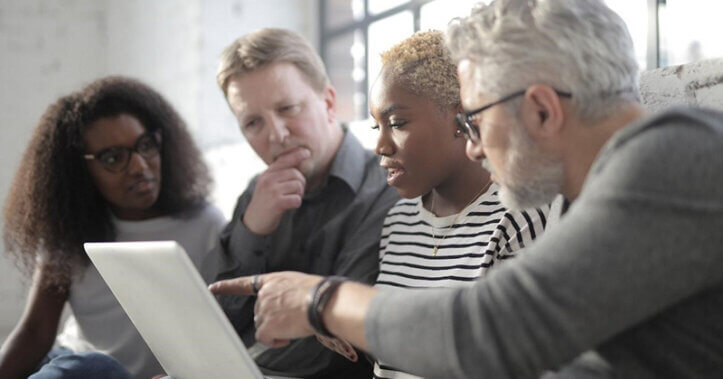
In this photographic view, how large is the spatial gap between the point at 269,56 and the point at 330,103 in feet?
0.78

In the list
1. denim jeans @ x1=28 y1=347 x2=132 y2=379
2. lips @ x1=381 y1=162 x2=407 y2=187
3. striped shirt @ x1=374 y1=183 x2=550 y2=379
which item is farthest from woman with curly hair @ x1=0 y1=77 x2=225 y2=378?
lips @ x1=381 y1=162 x2=407 y2=187

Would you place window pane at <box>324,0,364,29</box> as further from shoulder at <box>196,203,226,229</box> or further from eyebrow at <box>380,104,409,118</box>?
eyebrow at <box>380,104,409,118</box>

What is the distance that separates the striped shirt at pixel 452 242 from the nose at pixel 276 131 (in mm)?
451

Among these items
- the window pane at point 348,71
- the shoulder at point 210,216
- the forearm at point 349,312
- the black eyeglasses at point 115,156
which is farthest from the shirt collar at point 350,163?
the window pane at point 348,71

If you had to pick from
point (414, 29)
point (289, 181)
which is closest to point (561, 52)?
point (289, 181)

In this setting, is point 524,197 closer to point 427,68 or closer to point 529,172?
point 529,172

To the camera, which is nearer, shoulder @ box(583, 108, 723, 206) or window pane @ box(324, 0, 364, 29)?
shoulder @ box(583, 108, 723, 206)

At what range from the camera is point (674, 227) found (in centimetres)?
81

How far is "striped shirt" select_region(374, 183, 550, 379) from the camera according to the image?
1457 millimetres

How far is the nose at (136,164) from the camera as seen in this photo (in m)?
2.44

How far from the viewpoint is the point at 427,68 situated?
160 cm

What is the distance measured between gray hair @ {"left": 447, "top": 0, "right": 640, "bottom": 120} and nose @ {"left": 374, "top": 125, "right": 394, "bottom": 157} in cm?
51

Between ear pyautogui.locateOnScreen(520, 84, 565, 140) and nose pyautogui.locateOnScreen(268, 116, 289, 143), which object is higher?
ear pyautogui.locateOnScreen(520, 84, 565, 140)

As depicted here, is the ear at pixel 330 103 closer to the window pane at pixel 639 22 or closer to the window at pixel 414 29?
the window at pixel 414 29
